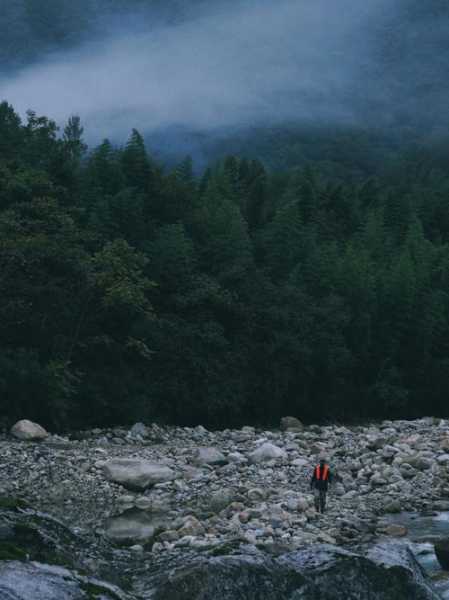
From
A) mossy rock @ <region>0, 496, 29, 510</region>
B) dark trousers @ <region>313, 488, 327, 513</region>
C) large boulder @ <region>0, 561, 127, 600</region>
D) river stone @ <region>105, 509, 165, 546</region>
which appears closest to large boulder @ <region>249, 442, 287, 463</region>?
dark trousers @ <region>313, 488, 327, 513</region>

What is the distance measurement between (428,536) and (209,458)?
7.41 meters

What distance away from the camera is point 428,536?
16547 millimetres

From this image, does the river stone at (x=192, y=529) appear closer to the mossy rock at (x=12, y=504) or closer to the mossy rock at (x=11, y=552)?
the mossy rock at (x=12, y=504)

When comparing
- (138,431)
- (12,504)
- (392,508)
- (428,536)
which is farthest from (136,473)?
(138,431)

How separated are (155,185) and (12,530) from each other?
3407 cm

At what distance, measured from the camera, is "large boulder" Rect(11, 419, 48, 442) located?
23.3 meters

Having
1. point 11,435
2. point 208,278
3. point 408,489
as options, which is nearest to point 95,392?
point 11,435

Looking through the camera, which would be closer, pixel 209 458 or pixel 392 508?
pixel 392 508

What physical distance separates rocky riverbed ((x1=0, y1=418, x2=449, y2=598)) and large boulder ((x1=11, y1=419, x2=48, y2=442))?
0.65 ft

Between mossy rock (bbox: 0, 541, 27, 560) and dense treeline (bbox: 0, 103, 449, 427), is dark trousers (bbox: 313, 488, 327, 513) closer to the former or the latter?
mossy rock (bbox: 0, 541, 27, 560)

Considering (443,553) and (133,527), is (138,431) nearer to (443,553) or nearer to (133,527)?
(133,527)

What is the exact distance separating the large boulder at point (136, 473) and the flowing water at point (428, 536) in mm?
5812

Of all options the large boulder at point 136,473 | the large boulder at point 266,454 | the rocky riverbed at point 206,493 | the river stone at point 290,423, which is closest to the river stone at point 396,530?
the rocky riverbed at point 206,493

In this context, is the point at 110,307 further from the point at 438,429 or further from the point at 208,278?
the point at 438,429
